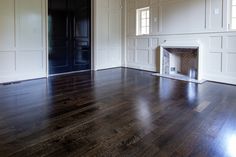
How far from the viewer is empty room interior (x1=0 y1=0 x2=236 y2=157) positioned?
2057 millimetres

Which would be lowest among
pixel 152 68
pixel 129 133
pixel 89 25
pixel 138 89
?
pixel 129 133

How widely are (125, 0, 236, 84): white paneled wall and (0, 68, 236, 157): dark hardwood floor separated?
1.03 metres

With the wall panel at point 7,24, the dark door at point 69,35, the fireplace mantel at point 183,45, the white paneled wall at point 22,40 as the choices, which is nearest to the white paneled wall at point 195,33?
the fireplace mantel at point 183,45

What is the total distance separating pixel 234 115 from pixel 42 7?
4.93 meters

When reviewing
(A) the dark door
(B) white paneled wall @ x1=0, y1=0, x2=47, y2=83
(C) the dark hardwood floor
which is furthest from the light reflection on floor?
(A) the dark door

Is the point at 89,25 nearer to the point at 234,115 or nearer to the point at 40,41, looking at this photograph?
the point at 40,41

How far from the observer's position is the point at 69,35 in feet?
20.7

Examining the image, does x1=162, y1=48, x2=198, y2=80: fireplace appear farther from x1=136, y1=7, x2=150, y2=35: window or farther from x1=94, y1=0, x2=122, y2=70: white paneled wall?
x1=94, y1=0, x2=122, y2=70: white paneled wall

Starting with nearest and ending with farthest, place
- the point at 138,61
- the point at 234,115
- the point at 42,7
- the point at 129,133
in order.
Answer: the point at 129,133 → the point at 234,115 → the point at 42,7 → the point at 138,61

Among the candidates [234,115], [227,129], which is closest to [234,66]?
[234,115]

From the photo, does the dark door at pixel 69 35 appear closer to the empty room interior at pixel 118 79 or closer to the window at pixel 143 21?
the empty room interior at pixel 118 79

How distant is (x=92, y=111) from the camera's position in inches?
115

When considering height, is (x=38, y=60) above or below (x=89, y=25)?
below

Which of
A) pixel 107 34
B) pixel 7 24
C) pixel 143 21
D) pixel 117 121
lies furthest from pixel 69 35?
pixel 117 121
